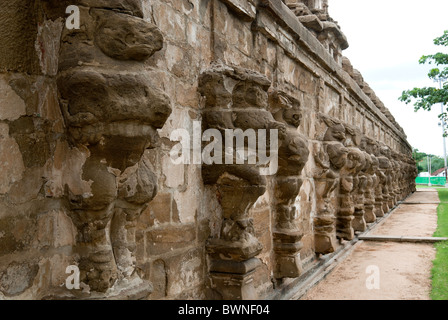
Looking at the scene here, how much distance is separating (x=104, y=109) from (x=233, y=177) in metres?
1.45

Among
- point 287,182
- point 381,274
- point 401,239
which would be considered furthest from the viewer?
point 401,239

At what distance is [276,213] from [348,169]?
3206mm

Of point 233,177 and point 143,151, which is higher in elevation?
point 143,151

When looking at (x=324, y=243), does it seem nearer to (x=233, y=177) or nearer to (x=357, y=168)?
(x=357, y=168)

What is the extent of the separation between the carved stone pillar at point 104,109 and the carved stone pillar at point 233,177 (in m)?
1.07

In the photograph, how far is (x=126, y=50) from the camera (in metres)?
1.95

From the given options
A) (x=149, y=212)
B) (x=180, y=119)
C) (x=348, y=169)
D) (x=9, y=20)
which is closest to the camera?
(x=9, y=20)

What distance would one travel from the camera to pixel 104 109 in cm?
188

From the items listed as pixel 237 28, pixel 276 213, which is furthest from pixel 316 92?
pixel 237 28

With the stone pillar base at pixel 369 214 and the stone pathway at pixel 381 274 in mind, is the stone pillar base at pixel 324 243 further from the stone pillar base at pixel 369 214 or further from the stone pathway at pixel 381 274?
the stone pillar base at pixel 369 214

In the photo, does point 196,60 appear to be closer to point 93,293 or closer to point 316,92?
point 93,293

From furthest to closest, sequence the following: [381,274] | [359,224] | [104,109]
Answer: [359,224] < [381,274] < [104,109]

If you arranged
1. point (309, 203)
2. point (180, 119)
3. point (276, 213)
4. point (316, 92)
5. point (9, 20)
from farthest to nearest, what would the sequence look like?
point (316, 92)
point (309, 203)
point (276, 213)
point (180, 119)
point (9, 20)
